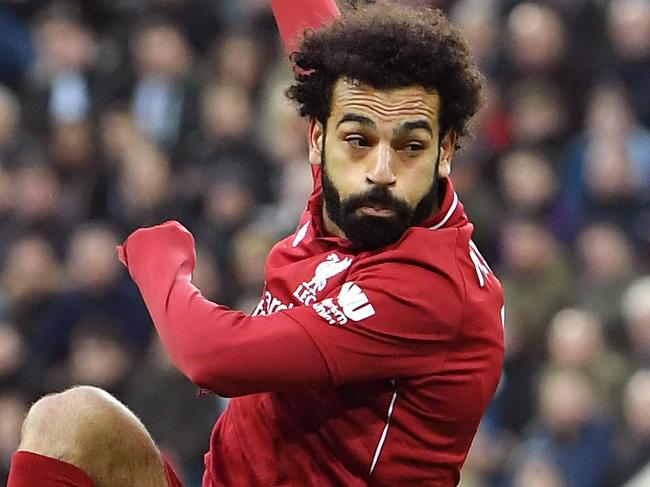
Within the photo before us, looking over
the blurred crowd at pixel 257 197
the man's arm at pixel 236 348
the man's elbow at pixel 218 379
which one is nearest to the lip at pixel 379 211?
the man's arm at pixel 236 348

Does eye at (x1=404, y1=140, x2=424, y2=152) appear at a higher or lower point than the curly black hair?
lower

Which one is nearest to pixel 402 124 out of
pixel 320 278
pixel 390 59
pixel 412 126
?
pixel 412 126

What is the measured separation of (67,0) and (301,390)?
5.72 m

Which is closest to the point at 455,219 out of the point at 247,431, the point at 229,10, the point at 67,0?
the point at 247,431

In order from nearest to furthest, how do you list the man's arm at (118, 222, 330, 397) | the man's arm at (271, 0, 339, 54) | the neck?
the man's arm at (118, 222, 330, 397)
the neck
the man's arm at (271, 0, 339, 54)

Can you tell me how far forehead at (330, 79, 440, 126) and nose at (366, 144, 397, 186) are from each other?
0.06 m

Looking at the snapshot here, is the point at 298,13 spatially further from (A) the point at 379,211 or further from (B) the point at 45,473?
(B) the point at 45,473

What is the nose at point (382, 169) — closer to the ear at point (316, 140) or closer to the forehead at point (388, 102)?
the forehead at point (388, 102)

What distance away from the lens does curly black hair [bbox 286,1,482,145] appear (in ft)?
9.75

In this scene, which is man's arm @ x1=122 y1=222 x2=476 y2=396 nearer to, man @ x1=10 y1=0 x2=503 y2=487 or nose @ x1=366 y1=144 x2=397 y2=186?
man @ x1=10 y1=0 x2=503 y2=487

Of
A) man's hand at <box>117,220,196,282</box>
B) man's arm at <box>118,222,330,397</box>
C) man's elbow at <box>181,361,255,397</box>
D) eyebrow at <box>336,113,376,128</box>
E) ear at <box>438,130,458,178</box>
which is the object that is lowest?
man's elbow at <box>181,361,255,397</box>

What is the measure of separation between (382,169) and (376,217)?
92mm

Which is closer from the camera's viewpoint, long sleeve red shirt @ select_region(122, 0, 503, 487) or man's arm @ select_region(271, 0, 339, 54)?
long sleeve red shirt @ select_region(122, 0, 503, 487)

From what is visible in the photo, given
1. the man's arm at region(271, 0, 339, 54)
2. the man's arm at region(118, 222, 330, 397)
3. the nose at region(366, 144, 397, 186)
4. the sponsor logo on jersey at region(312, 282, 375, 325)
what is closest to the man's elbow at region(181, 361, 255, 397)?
the man's arm at region(118, 222, 330, 397)
